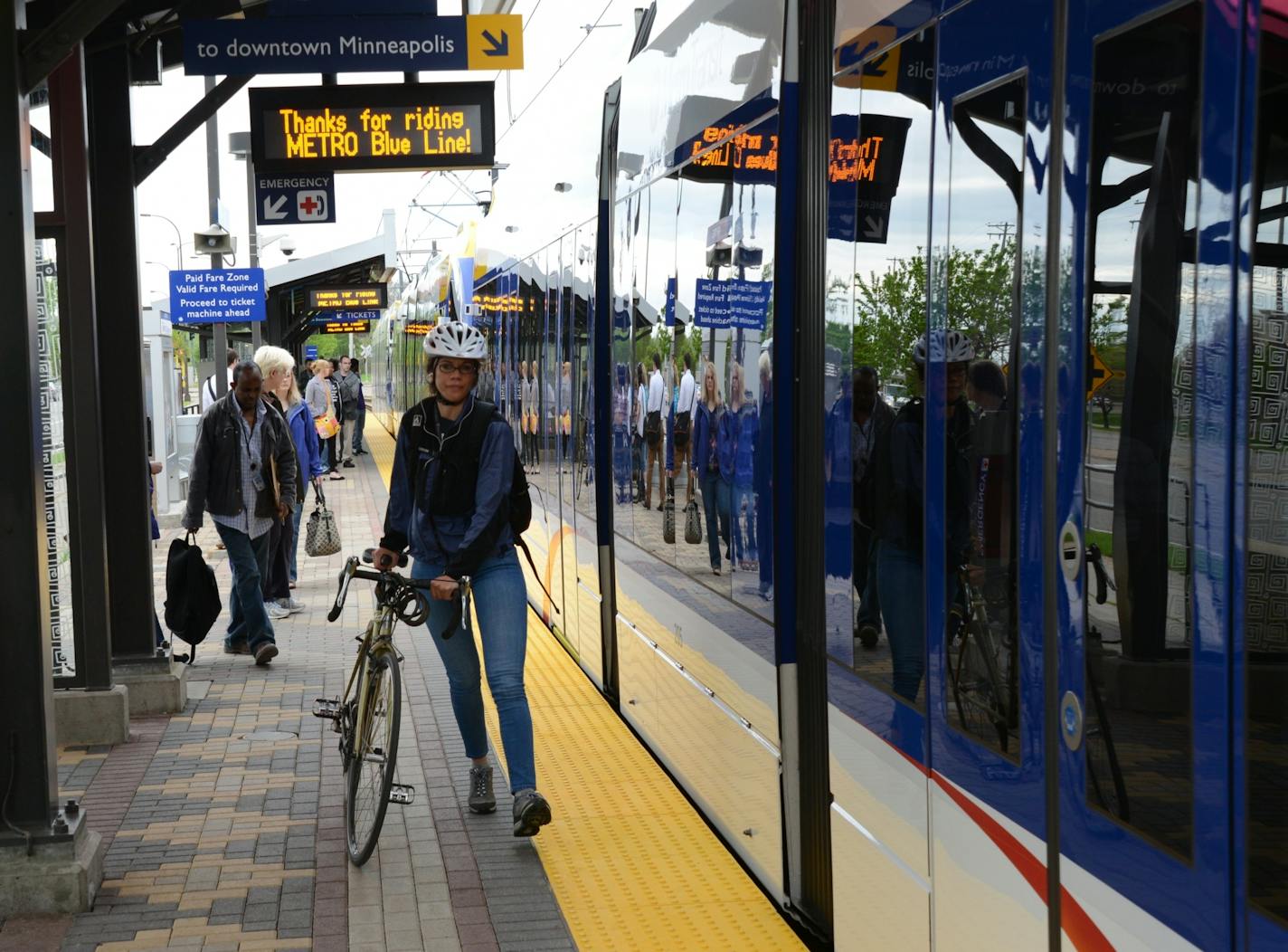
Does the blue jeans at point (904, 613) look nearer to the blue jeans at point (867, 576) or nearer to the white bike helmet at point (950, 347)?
the blue jeans at point (867, 576)

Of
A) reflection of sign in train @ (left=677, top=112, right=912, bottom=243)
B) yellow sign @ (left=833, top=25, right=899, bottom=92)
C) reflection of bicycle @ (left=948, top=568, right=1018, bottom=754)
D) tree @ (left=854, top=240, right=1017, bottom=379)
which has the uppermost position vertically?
yellow sign @ (left=833, top=25, right=899, bottom=92)

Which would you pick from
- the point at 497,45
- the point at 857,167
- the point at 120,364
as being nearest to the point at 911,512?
the point at 857,167

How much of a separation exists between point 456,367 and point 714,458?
1.09 m

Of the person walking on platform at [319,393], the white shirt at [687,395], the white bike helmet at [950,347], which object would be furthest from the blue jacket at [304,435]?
the white bike helmet at [950,347]

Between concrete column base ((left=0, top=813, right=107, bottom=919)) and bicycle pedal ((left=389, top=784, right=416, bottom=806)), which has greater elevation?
bicycle pedal ((left=389, top=784, right=416, bottom=806))

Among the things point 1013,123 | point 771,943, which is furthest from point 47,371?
point 1013,123

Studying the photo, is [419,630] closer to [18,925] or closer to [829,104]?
[18,925]

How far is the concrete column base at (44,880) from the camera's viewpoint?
17.0 ft

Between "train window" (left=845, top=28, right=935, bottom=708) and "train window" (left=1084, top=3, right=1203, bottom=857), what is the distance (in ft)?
2.71

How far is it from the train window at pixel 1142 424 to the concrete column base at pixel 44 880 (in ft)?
12.1

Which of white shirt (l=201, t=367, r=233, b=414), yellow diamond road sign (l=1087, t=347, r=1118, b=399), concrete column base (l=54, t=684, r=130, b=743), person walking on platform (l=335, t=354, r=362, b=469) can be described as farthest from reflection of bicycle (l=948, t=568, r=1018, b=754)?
person walking on platform (l=335, t=354, r=362, b=469)

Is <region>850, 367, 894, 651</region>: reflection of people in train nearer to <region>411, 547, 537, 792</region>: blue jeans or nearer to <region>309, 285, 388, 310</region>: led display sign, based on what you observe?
<region>411, 547, 537, 792</region>: blue jeans

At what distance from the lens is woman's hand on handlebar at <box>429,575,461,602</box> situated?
5.53 m

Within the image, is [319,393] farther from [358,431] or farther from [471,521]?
[358,431]
